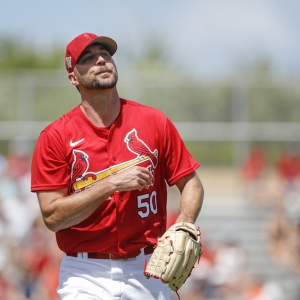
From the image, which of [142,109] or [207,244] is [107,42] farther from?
[207,244]

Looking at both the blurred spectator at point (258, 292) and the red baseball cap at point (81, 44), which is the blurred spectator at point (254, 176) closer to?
the blurred spectator at point (258, 292)

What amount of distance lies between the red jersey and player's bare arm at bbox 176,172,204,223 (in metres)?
0.06

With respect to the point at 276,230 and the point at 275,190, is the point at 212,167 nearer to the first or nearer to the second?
the point at 275,190

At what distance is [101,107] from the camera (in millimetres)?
5074

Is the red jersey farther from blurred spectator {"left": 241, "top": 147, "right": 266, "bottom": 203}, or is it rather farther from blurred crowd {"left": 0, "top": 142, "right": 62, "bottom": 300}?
blurred spectator {"left": 241, "top": 147, "right": 266, "bottom": 203}

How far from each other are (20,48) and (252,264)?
29.4m

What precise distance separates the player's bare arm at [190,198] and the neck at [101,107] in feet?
2.19

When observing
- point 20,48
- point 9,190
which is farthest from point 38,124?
point 20,48

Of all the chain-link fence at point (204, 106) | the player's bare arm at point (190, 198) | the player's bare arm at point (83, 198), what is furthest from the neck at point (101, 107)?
the chain-link fence at point (204, 106)

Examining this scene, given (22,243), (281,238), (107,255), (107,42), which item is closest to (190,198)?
(107,255)

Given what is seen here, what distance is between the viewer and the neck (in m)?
5.04

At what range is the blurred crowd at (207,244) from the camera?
1173cm

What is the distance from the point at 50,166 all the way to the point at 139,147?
62 cm

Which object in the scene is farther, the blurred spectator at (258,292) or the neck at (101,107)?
the blurred spectator at (258,292)
